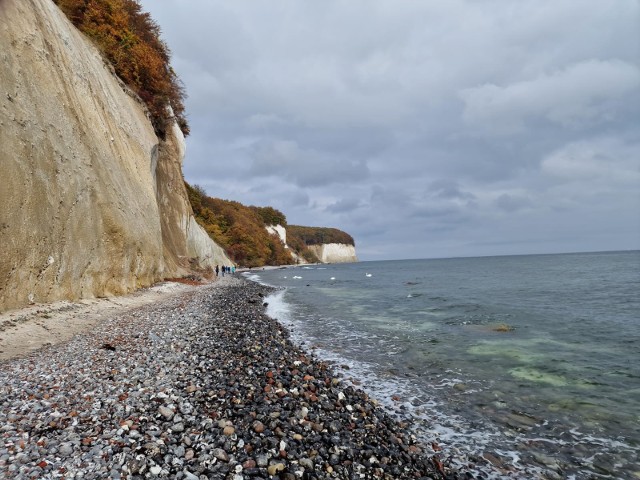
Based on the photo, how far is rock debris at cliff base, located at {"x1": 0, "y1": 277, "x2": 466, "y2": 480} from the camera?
425 centimetres

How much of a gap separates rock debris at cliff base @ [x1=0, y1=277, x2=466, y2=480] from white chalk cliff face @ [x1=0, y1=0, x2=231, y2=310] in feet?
14.2

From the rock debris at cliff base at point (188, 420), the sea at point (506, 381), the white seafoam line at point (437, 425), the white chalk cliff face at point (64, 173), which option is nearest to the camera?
the rock debris at cliff base at point (188, 420)

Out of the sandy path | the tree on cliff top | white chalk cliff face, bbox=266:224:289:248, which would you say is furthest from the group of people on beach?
white chalk cliff face, bbox=266:224:289:248

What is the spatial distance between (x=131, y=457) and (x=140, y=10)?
3514 cm

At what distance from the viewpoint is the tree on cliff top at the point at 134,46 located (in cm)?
2234

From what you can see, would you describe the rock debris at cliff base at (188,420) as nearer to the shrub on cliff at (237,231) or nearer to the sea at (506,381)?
the sea at (506,381)

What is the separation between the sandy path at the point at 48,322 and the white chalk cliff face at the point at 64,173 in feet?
1.59

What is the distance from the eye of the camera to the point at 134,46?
2453 cm

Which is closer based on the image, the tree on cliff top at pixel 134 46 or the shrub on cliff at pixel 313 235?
the tree on cliff top at pixel 134 46

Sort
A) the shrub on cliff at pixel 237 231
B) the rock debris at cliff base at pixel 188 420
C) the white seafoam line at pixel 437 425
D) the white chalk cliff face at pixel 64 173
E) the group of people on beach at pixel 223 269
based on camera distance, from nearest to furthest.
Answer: the rock debris at cliff base at pixel 188 420, the white seafoam line at pixel 437 425, the white chalk cliff face at pixel 64 173, the group of people on beach at pixel 223 269, the shrub on cliff at pixel 237 231

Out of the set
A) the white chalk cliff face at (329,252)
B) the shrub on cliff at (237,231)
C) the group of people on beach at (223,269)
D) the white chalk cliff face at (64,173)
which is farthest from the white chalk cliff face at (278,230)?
the white chalk cliff face at (64,173)

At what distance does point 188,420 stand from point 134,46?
28055 mm

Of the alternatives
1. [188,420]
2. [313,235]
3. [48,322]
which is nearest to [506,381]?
[188,420]

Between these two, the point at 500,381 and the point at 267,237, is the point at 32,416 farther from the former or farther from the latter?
the point at 267,237
